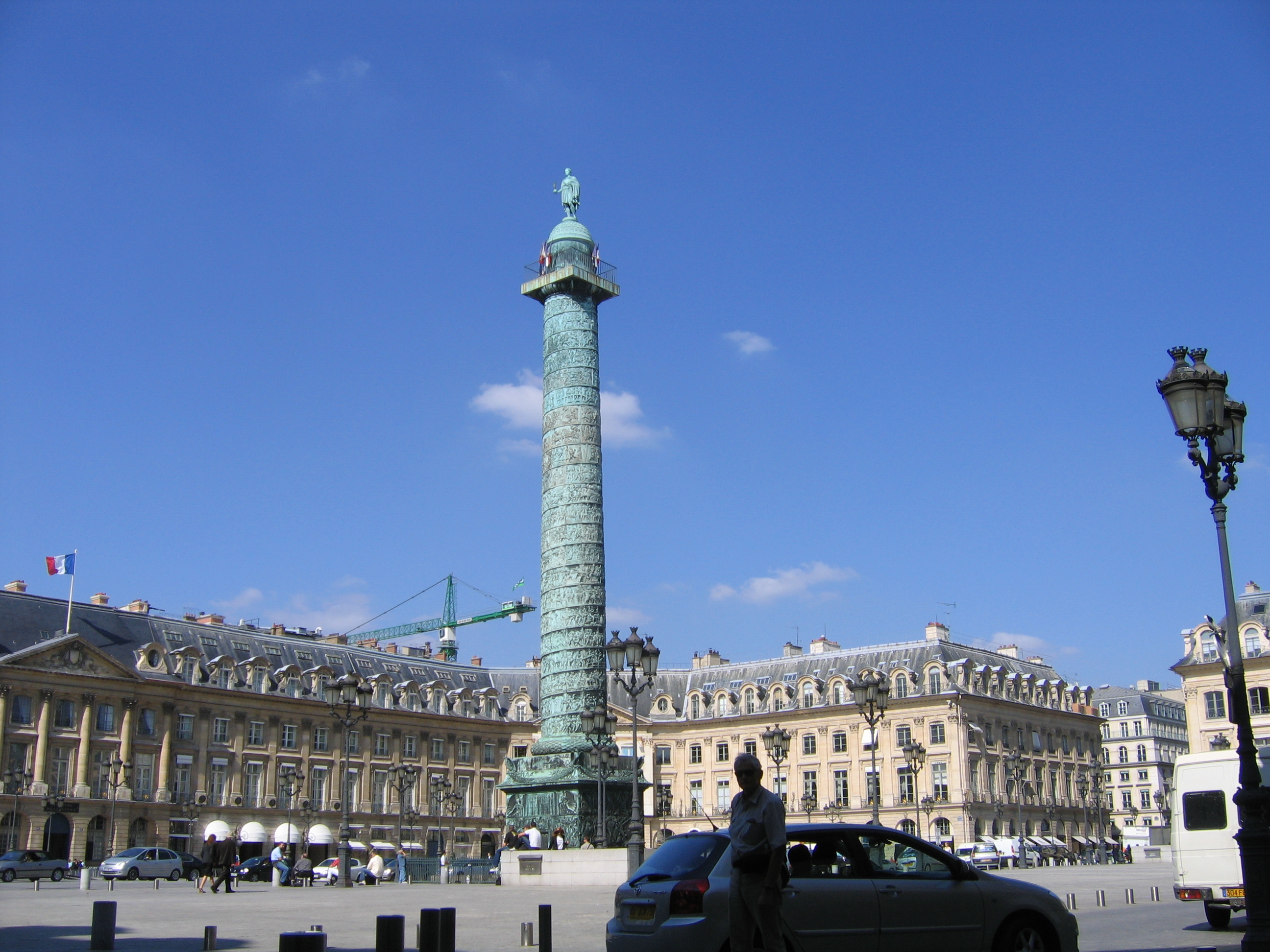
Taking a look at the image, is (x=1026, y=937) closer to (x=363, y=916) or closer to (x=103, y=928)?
(x=103, y=928)

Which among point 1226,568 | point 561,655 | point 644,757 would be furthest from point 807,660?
point 1226,568

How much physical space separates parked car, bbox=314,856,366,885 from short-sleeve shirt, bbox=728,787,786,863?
80.0 ft

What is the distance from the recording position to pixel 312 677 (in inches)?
2345

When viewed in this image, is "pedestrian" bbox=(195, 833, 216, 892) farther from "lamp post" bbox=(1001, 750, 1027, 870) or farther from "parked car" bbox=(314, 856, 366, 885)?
"lamp post" bbox=(1001, 750, 1027, 870)

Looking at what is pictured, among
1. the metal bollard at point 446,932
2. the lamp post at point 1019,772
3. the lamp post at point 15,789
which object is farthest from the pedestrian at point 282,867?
the lamp post at point 1019,772

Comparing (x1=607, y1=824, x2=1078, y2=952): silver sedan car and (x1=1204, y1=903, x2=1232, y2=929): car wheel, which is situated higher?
(x1=607, y1=824, x2=1078, y2=952): silver sedan car

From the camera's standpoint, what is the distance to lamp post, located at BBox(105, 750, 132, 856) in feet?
162

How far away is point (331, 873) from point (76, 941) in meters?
19.5

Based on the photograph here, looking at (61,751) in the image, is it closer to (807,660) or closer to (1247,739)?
(807,660)

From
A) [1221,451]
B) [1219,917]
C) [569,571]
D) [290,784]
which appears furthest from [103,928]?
[290,784]

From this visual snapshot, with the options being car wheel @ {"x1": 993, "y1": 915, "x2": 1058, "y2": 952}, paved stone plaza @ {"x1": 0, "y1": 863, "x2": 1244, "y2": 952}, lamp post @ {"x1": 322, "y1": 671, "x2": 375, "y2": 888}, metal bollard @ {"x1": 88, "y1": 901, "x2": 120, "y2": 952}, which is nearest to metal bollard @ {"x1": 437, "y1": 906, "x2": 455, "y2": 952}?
paved stone plaza @ {"x1": 0, "y1": 863, "x2": 1244, "y2": 952}

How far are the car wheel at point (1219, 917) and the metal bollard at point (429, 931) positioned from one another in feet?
31.1

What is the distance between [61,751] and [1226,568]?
49323 millimetres

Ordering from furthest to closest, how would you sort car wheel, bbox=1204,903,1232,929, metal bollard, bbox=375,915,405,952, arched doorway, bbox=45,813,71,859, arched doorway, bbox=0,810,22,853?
1. arched doorway, bbox=45,813,71,859
2. arched doorway, bbox=0,810,22,853
3. car wheel, bbox=1204,903,1232,929
4. metal bollard, bbox=375,915,405,952
